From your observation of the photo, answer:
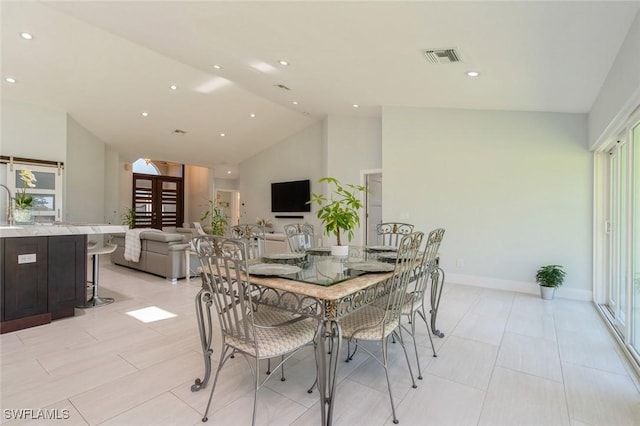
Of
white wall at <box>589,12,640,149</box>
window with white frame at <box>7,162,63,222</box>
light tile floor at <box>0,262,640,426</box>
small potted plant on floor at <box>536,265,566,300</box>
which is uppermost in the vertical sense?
white wall at <box>589,12,640,149</box>

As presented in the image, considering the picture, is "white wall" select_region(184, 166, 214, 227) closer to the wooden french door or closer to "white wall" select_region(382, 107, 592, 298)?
the wooden french door

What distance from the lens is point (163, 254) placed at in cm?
520

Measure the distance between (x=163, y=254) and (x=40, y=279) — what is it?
212 cm

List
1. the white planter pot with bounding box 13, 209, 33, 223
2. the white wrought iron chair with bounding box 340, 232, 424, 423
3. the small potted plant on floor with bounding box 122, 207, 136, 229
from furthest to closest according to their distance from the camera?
1. the small potted plant on floor with bounding box 122, 207, 136, 229
2. the white planter pot with bounding box 13, 209, 33, 223
3. the white wrought iron chair with bounding box 340, 232, 424, 423

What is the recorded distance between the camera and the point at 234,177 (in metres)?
11.3

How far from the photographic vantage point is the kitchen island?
9.49 ft

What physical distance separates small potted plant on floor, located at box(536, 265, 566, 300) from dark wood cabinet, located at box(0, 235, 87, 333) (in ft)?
18.2

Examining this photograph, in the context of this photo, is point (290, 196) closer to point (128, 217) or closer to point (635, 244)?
point (128, 217)

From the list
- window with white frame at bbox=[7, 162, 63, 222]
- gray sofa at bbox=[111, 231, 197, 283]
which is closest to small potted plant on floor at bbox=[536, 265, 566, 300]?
gray sofa at bbox=[111, 231, 197, 283]

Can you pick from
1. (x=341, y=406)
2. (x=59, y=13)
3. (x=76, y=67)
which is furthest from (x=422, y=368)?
(x=76, y=67)

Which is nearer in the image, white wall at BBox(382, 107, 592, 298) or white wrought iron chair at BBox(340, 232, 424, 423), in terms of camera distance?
white wrought iron chair at BBox(340, 232, 424, 423)

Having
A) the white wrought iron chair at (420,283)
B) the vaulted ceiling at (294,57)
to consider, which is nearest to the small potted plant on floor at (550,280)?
the vaulted ceiling at (294,57)

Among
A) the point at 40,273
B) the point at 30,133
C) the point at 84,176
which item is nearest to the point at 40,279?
the point at 40,273

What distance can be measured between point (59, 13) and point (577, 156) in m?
6.88
